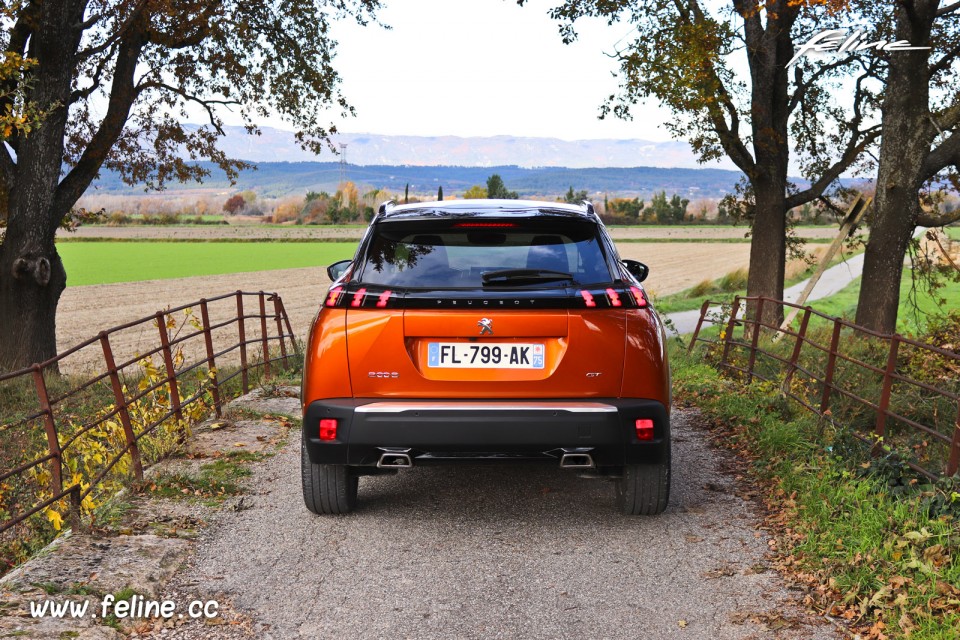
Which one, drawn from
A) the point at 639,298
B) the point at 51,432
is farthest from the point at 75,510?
the point at 639,298

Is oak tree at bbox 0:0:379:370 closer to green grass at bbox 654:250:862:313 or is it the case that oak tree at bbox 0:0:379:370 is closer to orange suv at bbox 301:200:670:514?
orange suv at bbox 301:200:670:514

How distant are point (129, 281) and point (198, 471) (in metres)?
43.2

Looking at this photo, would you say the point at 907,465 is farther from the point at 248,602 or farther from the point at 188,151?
the point at 188,151

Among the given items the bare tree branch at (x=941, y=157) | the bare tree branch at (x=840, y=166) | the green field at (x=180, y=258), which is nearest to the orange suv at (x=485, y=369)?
the bare tree branch at (x=941, y=157)

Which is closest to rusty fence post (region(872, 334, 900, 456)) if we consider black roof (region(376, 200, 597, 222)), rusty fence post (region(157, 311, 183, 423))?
black roof (region(376, 200, 597, 222))

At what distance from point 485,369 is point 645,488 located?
4.67 feet

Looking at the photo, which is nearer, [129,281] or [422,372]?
[422,372]

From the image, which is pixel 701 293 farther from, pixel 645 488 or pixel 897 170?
pixel 645 488

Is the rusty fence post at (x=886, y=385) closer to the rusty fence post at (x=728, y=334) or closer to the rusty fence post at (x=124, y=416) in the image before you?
the rusty fence post at (x=124, y=416)

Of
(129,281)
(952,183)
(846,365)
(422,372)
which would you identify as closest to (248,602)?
(422,372)

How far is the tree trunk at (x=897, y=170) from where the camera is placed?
15.4 m

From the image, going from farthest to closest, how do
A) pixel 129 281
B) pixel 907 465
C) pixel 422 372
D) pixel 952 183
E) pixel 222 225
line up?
pixel 222 225 → pixel 129 281 → pixel 952 183 → pixel 907 465 → pixel 422 372

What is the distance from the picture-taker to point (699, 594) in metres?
4.74

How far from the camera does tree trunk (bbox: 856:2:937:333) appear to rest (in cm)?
1537
